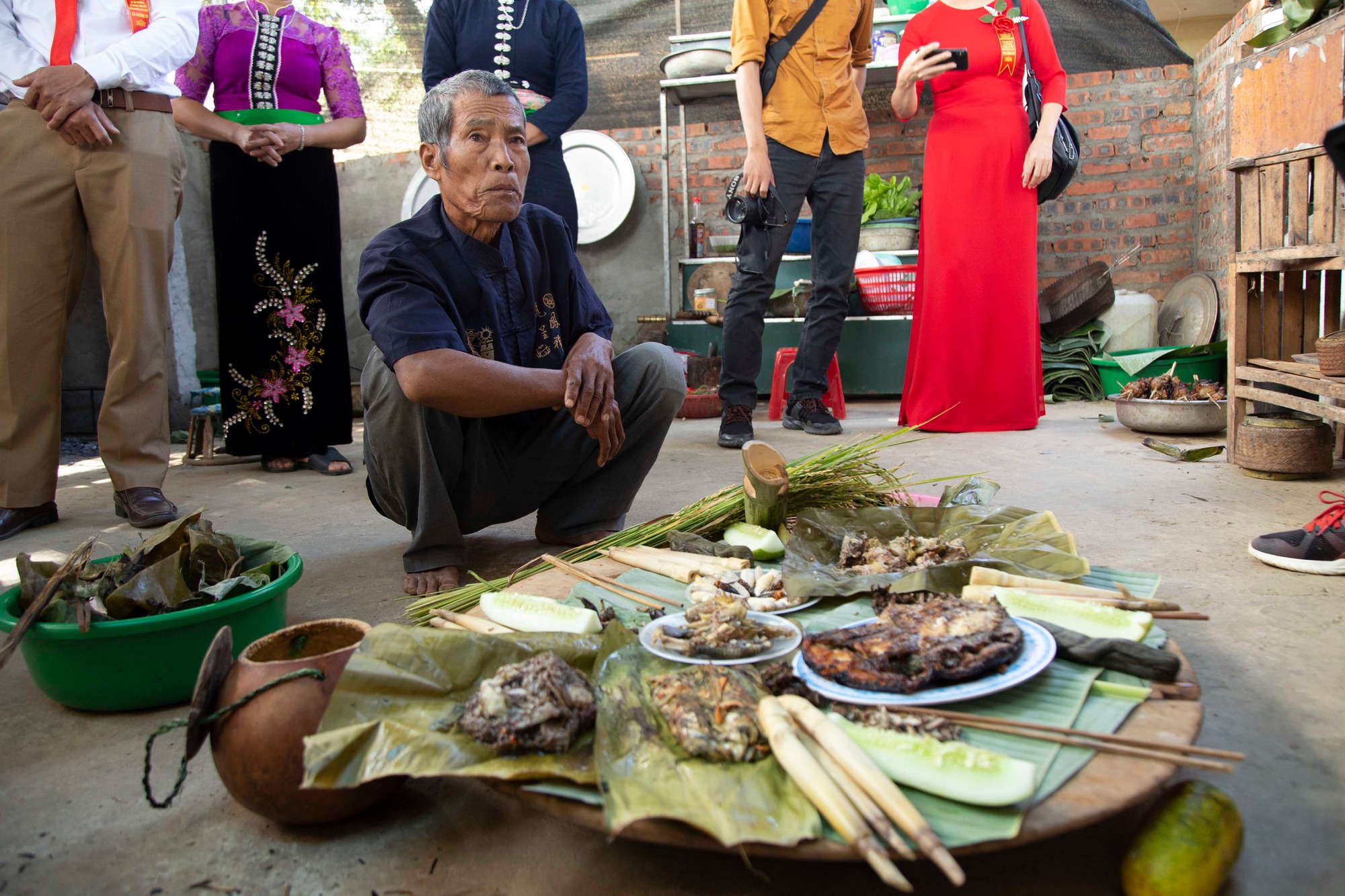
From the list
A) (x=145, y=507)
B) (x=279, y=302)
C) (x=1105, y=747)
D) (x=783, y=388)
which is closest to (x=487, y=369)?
(x=1105, y=747)

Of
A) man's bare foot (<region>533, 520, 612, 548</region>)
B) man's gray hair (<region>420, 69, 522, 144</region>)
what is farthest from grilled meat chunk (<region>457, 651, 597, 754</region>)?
man's gray hair (<region>420, 69, 522, 144</region>)

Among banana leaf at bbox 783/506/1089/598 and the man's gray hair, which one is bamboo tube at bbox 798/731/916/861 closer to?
banana leaf at bbox 783/506/1089/598

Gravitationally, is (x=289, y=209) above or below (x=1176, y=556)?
above

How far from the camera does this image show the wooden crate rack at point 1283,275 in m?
3.09

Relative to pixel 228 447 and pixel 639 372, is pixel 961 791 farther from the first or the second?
pixel 228 447

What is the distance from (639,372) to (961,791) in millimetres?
1678

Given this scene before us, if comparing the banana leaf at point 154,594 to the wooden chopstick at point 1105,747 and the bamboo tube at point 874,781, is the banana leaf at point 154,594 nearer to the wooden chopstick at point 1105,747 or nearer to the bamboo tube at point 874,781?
the bamboo tube at point 874,781

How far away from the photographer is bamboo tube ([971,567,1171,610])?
157 cm

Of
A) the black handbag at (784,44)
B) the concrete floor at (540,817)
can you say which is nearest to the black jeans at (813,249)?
the black handbag at (784,44)

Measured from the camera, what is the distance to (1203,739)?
1.43m

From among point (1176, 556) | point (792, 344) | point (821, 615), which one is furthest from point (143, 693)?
point (792, 344)

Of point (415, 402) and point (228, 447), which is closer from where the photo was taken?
point (415, 402)

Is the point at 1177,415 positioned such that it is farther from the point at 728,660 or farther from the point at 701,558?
the point at 728,660

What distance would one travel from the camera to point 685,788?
40.9 inches
